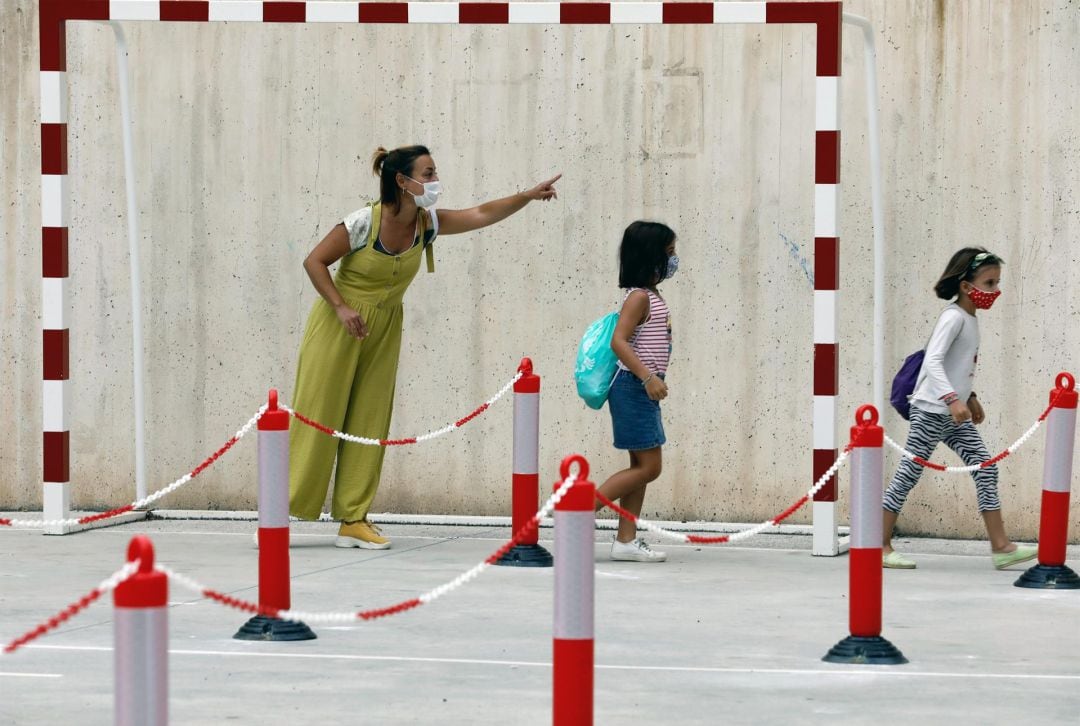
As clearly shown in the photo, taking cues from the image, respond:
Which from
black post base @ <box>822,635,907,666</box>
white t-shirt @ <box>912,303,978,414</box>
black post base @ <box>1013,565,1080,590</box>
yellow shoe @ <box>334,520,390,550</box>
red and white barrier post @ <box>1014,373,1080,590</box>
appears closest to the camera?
black post base @ <box>822,635,907,666</box>

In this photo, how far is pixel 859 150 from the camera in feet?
34.8

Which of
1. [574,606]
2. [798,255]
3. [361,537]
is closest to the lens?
[574,606]

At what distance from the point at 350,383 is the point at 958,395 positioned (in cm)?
290

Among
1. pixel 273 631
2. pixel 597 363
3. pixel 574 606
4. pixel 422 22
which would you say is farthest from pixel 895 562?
pixel 574 606

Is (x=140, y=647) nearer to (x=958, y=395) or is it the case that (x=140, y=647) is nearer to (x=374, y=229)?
(x=374, y=229)

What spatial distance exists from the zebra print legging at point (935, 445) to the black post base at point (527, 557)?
1.60m

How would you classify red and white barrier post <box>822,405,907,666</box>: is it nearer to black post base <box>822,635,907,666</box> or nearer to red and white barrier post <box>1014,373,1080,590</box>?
black post base <box>822,635,907,666</box>

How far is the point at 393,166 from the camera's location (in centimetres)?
976

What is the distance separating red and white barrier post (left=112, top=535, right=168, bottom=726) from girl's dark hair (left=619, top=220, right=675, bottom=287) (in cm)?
528

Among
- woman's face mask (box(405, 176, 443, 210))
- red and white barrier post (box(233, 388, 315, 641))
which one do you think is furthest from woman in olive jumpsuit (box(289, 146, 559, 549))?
red and white barrier post (box(233, 388, 315, 641))

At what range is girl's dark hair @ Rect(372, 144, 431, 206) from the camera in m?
9.75

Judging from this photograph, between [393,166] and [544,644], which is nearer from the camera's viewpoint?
[544,644]

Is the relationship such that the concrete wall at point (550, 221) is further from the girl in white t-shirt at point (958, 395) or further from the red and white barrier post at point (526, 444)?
the red and white barrier post at point (526, 444)

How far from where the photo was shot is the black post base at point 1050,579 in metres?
8.93
